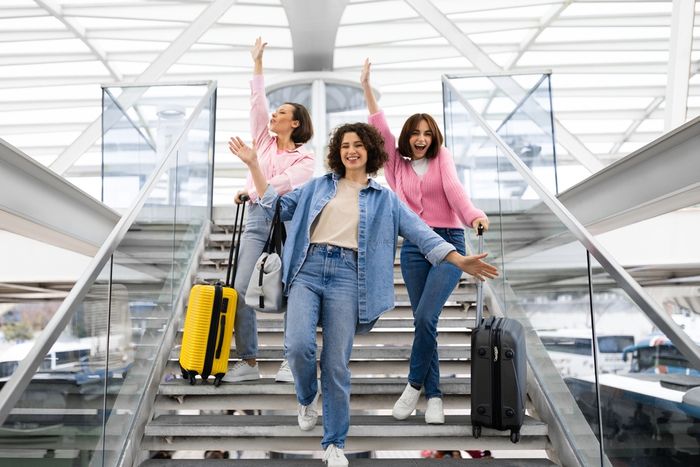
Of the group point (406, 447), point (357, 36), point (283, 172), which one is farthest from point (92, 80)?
point (406, 447)

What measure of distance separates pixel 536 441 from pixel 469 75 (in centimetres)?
413

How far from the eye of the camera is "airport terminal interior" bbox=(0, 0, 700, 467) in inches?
110

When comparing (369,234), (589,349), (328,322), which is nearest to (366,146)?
(369,234)

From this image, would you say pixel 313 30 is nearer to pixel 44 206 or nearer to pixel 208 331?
pixel 44 206

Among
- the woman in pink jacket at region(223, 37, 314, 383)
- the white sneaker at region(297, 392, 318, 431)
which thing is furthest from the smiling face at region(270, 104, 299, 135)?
the white sneaker at region(297, 392, 318, 431)

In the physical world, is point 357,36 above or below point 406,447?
above

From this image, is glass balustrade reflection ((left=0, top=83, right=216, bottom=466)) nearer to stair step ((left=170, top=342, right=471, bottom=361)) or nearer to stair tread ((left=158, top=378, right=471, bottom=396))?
stair tread ((left=158, top=378, right=471, bottom=396))

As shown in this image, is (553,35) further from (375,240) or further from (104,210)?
(375,240)

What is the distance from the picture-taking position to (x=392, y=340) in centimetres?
454

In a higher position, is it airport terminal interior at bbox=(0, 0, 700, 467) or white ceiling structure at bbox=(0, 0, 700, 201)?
white ceiling structure at bbox=(0, 0, 700, 201)

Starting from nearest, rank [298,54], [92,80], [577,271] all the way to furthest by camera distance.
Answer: [577,271]
[298,54]
[92,80]

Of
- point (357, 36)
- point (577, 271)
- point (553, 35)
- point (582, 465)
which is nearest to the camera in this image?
point (582, 465)

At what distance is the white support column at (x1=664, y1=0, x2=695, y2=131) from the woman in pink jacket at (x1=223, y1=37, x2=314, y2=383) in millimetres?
7170

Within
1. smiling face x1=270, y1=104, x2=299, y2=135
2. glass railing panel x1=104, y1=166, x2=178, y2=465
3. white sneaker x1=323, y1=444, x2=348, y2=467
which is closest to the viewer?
white sneaker x1=323, y1=444, x2=348, y2=467
